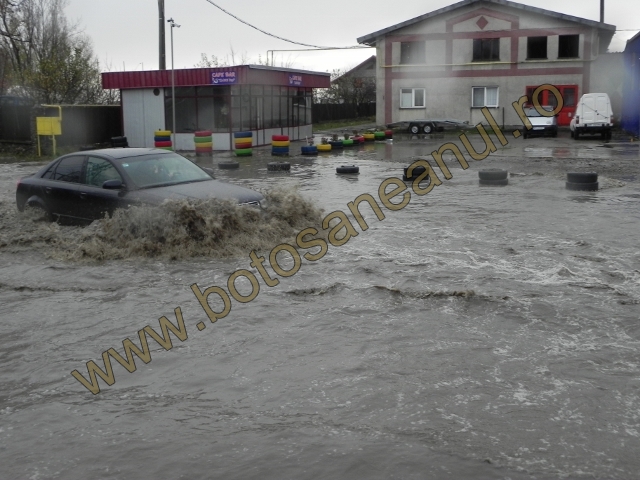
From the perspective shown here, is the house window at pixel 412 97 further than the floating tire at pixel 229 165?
Yes

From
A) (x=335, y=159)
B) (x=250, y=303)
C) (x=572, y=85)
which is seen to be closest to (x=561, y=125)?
(x=572, y=85)

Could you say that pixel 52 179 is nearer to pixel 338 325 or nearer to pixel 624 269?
pixel 338 325

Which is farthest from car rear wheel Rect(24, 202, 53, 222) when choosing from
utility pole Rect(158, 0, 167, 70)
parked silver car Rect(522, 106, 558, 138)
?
parked silver car Rect(522, 106, 558, 138)

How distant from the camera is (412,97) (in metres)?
45.2

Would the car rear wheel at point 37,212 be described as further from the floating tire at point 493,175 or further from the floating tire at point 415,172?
the floating tire at point 493,175

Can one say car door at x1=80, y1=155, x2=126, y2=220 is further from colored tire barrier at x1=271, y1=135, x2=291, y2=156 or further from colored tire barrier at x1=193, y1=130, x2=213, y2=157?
colored tire barrier at x1=193, y1=130, x2=213, y2=157

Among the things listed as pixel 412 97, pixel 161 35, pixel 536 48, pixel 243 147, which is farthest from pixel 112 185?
pixel 536 48

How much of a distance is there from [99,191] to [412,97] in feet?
118

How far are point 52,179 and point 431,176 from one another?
35.4ft

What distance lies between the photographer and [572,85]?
140ft

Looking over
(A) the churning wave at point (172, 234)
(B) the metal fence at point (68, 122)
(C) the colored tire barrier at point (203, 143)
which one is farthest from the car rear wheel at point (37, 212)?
(B) the metal fence at point (68, 122)

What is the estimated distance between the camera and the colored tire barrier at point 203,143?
2867 cm

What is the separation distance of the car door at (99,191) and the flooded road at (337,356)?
457 millimetres

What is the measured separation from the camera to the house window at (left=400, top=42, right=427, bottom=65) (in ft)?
148
